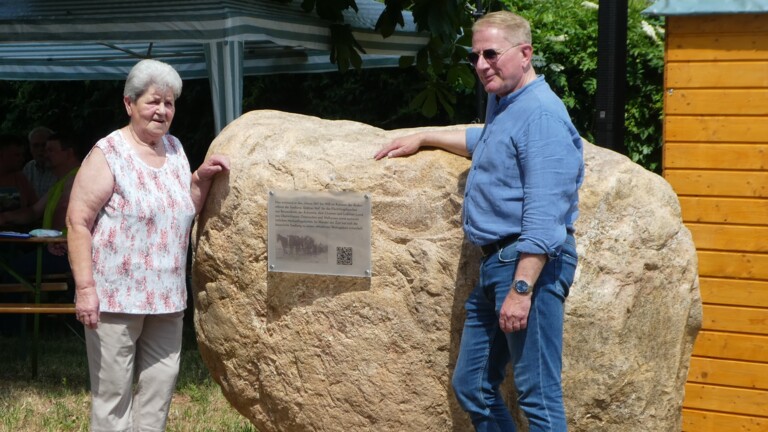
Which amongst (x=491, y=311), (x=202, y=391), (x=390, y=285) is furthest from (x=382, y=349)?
(x=202, y=391)

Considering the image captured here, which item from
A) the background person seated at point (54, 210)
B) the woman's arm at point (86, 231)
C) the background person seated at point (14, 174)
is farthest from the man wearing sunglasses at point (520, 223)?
the background person seated at point (14, 174)

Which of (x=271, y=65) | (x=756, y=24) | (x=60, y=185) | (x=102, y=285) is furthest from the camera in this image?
(x=271, y=65)

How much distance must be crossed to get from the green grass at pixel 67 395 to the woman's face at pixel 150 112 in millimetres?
1970

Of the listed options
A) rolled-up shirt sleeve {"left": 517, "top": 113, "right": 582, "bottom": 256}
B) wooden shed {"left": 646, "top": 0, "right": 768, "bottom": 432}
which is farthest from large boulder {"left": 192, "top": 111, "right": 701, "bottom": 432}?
wooden shed {"left": 646, "top": 0, "right": 768, "bottom": 432}

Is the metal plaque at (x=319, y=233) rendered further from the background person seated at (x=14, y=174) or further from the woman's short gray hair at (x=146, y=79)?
the background person seated at (x=14, y=174)

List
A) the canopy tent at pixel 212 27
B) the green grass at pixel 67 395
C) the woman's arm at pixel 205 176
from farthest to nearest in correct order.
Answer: the canopy tent at pixel 212 27
the green grass at pixel 67 395
the woman's arm at pixel 205 176

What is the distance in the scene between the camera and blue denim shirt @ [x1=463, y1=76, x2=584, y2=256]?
334 centimetres

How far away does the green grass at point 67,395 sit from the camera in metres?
5.57

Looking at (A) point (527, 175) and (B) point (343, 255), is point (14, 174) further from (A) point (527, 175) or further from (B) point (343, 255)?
(A) point (527, 175)

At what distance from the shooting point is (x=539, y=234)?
333cm

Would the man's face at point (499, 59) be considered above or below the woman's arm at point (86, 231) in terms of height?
above

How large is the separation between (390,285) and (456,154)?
0.57m

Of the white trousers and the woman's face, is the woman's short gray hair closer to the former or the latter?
the woman's face

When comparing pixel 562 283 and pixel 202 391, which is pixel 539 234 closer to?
pixel 562 283
